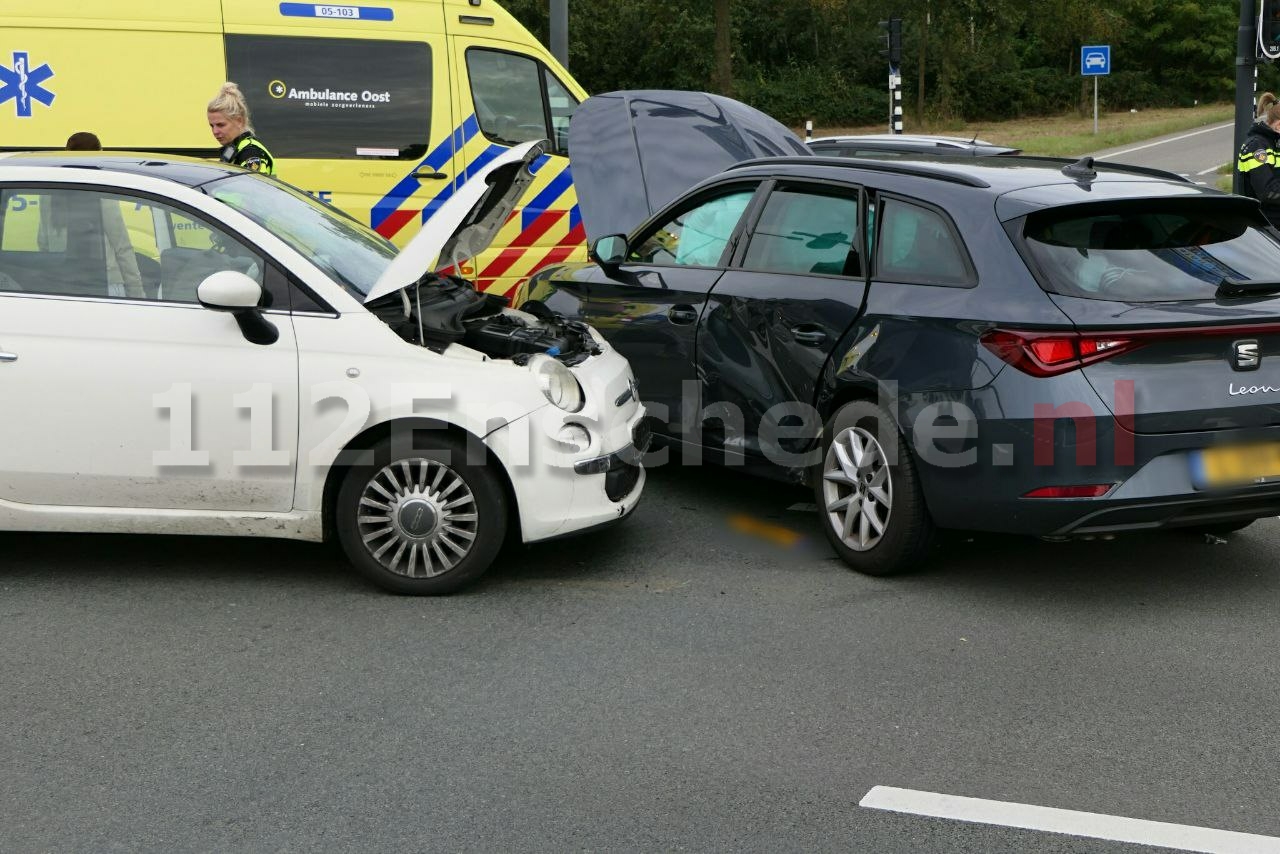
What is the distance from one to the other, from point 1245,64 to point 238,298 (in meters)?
11.4

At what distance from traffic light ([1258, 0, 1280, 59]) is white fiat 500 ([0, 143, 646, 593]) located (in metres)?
10.2

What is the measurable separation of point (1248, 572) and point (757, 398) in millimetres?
2087

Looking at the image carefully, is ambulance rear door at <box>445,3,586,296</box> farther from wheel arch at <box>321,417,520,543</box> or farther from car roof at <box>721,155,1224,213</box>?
wheel arch at <box>321,417,520,543</box>

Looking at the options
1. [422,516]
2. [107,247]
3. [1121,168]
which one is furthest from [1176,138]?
[107,247]

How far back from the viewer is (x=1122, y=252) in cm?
531

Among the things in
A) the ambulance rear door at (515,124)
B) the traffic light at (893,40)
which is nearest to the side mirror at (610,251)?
the ambulance rear door at (515,124)

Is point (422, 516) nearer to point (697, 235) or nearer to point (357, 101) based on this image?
point (697, 235)

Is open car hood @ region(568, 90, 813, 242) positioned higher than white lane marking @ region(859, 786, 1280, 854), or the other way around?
open car hood @ region(568, 90, 813, 242)

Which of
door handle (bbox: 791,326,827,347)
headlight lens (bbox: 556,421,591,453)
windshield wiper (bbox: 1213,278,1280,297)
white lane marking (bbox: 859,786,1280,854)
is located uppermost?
windshield wiper (bbox: 1213,278,1280,297)

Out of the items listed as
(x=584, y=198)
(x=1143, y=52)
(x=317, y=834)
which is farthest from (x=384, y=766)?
(x=1143, y=52)

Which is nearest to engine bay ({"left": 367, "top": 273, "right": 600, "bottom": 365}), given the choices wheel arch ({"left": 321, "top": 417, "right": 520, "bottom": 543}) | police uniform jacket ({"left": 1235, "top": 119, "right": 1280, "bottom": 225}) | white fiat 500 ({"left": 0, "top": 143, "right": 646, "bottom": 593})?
white fiat 500 ({"left": 0, "top": 143, "right": 646, "bottom": 593})

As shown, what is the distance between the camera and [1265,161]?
1044 cm

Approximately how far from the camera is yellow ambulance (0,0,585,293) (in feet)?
32.9

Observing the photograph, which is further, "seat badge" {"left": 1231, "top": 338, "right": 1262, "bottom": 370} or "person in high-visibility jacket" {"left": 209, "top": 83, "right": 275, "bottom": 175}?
"person in high-visibility jacket" {"left": 209, "top": 83, "right": 275, "bottom": 175}
